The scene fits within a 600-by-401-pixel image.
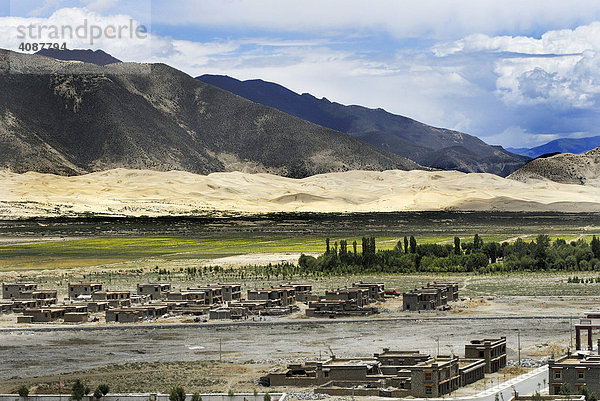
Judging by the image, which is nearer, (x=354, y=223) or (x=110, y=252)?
(x=110, y=252)

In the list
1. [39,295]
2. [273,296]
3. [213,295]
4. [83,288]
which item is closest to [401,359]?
[273,296]

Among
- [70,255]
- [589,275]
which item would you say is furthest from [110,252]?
[589,275]

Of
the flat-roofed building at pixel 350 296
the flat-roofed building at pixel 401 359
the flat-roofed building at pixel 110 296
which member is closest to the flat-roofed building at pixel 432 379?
the flat-roofed building at pixel 401 359

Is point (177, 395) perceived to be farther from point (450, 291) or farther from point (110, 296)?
point (450, 291)

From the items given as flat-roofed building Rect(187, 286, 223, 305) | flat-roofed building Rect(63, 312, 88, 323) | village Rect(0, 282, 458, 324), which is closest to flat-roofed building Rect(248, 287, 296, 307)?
village Rect(0, 282, 458, 324)

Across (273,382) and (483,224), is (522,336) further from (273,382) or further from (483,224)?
(483,224)

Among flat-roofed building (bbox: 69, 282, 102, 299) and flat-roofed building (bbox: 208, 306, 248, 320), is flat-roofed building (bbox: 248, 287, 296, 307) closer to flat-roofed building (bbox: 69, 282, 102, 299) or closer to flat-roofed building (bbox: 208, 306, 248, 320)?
flat-roofed building (bbox: 208, 306, 248, 320)
